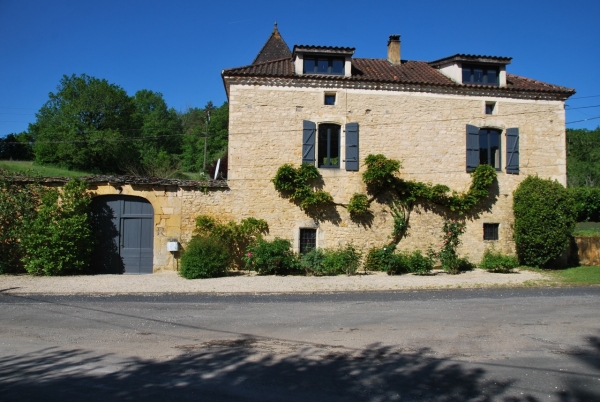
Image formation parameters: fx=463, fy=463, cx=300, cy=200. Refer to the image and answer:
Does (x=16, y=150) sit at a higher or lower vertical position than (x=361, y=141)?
higher

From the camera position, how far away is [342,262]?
1463 cm

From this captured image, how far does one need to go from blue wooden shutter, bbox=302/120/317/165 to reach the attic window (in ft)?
6.77

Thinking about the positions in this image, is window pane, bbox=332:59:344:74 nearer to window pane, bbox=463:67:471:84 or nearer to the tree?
window pane, bbox=463:67:471:84

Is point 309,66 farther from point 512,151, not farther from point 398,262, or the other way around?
point 512,151

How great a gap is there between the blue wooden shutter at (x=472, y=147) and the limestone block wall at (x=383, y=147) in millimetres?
208

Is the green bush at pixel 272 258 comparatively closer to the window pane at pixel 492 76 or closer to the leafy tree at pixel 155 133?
the window pane at pixel 492 76

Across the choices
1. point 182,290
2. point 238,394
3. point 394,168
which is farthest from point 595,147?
point 238,394

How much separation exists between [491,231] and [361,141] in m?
5.87

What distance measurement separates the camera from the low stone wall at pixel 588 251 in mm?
17102

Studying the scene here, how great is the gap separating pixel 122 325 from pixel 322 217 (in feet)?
Result: 29.7

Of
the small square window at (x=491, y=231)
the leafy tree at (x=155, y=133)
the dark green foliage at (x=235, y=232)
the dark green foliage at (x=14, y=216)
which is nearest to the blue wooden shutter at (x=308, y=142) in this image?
the dark green foliage at (x=235, y=232)

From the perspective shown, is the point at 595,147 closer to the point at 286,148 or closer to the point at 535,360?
the point at 286,148

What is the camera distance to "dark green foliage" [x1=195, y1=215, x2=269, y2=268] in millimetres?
14875

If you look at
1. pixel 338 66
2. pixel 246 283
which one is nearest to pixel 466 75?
pixel 338 66
